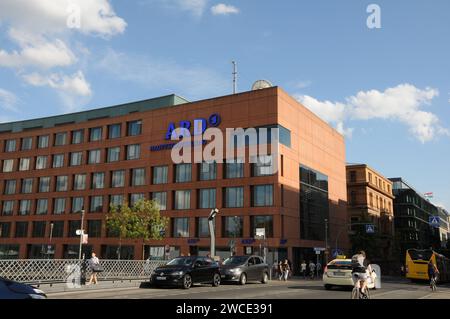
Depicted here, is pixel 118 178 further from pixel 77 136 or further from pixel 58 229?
pixel 58 229

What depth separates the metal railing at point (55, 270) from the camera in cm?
1951

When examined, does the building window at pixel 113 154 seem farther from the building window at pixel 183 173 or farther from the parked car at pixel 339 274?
the parked car at pixel 339 274

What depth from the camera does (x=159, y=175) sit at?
60375mm

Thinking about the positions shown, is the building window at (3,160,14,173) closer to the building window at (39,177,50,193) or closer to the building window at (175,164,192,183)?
the building window at (39,177,50,193)

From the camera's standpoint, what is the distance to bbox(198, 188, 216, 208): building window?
2163 inches

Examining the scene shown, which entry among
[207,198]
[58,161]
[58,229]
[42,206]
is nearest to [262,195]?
[207,198]

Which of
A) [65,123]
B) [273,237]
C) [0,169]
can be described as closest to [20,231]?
[0,169]

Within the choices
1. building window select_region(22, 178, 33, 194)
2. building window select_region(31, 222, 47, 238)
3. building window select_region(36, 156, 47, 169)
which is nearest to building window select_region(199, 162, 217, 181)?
building window select_region(31, 222, 47, 238)

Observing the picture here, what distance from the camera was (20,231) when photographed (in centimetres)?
7125

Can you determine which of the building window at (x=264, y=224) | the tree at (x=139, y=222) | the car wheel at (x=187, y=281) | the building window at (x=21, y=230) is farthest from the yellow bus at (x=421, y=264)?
the building window at (x=21, y=230)

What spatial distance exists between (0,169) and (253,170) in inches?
1912

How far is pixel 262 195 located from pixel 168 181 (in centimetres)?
1386

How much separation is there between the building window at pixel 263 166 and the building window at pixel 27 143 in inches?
1665
